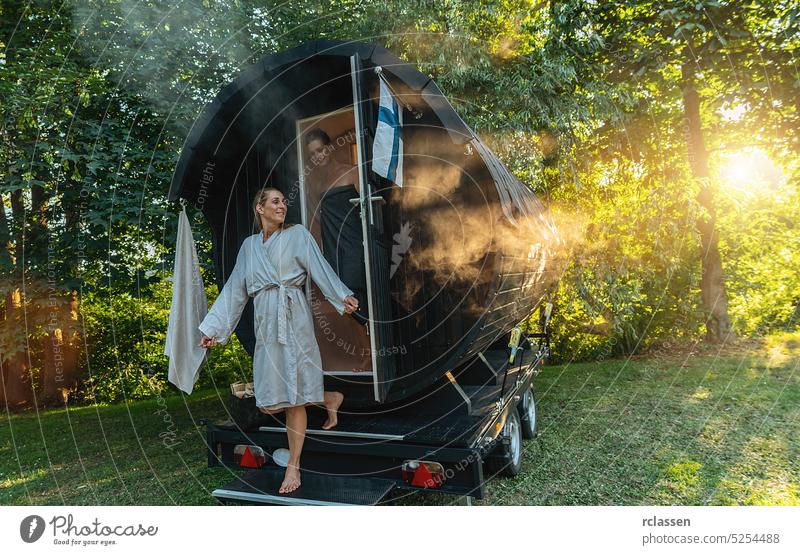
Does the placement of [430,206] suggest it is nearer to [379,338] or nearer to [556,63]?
[379,338]

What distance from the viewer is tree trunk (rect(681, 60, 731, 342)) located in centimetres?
950

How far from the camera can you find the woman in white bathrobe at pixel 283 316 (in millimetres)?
3646

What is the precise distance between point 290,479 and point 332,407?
Result: 2.17 ft

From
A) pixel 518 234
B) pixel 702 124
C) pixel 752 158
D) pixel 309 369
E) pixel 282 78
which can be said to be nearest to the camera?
pixel 309 369

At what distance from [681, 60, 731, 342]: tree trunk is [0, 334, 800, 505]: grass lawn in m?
1.33

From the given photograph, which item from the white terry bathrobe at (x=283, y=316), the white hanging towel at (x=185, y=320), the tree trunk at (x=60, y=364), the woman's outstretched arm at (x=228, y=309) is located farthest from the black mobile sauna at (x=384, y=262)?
the tree trunk at (x=60, y=364)

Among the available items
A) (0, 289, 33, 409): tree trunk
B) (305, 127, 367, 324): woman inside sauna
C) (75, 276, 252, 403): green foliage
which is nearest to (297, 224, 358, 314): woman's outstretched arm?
(305, 127, 367, 324): woman inside sauna

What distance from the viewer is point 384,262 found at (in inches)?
163

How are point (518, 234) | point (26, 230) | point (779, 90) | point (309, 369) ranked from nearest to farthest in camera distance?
point (309, 369), point (518, 234), point (26, 230), point (779, 90)

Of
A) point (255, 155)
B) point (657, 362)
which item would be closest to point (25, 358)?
point (255, 155)

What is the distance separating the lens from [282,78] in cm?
418

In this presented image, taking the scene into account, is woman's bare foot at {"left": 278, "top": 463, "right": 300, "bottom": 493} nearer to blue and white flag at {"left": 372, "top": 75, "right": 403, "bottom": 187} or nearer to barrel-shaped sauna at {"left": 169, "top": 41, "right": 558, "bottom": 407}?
barrel-shaped sauna at {"left": 169, "top": 41, "right": 558, "bottom": 407}

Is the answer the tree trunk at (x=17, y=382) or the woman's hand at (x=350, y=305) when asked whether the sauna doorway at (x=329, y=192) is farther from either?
the tree trunk at (x=17, y=382)

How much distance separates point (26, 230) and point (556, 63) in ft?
28.2
